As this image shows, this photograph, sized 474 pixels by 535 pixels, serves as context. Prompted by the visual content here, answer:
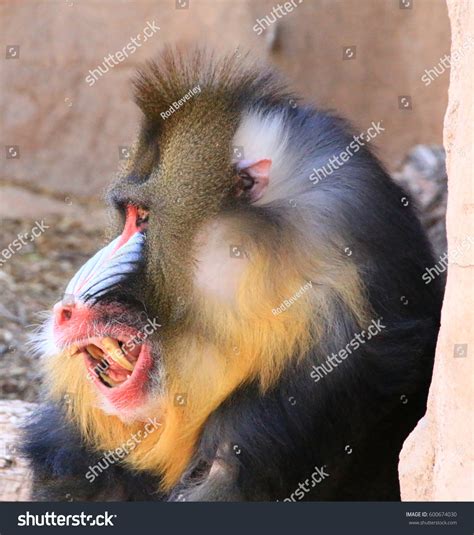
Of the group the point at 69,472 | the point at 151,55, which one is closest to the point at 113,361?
the point at 69,472

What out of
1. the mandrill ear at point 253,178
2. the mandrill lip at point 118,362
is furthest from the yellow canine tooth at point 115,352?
the mandrill ear at point 253,178

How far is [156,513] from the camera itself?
3.98 metres

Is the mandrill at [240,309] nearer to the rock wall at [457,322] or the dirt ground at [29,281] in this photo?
the rock wall at [457,322]

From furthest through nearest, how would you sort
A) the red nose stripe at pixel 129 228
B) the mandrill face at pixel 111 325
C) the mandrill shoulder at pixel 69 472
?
the mandrill shoulder at pixel 69 472 < the red nose stripe at pixel 129 228 < the mandrill face at pixel 111 325

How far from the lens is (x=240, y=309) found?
13.1 ft

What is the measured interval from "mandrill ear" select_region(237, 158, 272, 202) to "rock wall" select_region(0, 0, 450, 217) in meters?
4.91

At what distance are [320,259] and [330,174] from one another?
0.42 m

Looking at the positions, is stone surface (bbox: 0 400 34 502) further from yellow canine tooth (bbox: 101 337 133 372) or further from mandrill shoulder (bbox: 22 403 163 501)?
yellow canine tooth (bbox: 101 337 133 372)

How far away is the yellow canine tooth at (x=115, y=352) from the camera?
4133 mm

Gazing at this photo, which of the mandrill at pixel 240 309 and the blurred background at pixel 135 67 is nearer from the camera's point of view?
the mandrill at pixel 240 309

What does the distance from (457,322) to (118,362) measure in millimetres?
1467

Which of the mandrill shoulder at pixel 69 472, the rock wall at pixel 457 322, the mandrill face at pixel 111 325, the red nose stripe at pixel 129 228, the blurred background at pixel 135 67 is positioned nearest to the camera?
the rock wall at pixel 457 322

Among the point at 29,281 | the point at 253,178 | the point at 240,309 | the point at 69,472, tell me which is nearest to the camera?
the point at 240,309

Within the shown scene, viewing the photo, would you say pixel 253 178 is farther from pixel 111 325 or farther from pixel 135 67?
pixel 135 67
